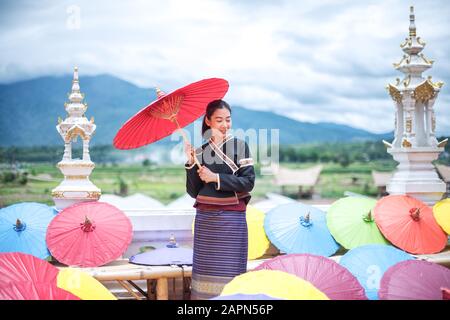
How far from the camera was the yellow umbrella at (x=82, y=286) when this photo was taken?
2.38 metres

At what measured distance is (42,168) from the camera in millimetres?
23469

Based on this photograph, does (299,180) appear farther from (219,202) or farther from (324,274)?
(324,274)

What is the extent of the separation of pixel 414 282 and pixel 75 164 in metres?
3.00

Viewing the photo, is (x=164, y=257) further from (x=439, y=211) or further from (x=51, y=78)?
(x=51, y=78)

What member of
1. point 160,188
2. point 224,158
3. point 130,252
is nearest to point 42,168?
point 160,188

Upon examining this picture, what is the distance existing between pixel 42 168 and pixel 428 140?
20.1 meters

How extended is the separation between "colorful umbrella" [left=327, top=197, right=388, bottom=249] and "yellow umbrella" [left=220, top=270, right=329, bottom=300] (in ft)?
8.04

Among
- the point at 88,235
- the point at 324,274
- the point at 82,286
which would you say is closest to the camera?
the point at 82,286

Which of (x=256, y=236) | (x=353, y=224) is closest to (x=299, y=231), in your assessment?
(x=256, y=236)

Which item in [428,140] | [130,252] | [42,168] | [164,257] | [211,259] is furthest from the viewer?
[42,168]

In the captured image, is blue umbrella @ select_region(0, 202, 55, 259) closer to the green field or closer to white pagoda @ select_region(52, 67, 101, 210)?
white pagoda @ select_region(52, 67, 101, 210)

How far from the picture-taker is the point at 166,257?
13.5ft

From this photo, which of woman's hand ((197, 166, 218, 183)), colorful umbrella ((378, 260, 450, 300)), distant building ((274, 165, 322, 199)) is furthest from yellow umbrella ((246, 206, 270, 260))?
distant building ((274, 165, 322, 199))
